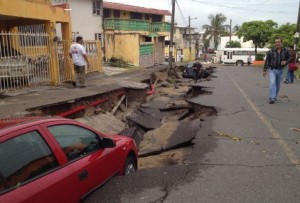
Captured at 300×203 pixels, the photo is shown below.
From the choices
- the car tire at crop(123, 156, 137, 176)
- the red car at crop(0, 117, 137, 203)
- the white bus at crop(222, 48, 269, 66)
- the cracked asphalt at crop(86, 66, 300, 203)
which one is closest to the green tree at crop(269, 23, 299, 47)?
the white bus at crop(222, 48, 269, 66)

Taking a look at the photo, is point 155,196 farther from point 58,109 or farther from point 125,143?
point 58,109

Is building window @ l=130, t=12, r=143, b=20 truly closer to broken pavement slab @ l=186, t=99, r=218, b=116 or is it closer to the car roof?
broken pavement slab @ l=186, t=99, r=218, b=116

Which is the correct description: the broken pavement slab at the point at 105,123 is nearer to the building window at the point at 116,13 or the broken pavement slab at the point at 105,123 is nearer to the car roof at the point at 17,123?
the car roof at the point at 17,123

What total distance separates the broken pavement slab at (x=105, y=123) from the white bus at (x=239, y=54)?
46.2m

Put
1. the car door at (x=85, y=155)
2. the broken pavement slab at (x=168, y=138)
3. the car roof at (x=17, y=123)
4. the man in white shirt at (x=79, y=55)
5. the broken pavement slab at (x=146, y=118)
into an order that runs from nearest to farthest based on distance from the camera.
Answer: the car roof at (x=17, y=123)
the car door at (x=85, y=155)
the broken pavement slab at (x=168, y=138)
the broken pavement slab at (x=146, y=118)
the man in white shirt at (x=79, y=55)

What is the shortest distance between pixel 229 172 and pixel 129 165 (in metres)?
1.41

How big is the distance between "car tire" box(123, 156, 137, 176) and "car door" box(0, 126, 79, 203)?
1.43 meters

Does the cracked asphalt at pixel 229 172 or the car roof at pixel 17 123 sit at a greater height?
the car roof at pixel 17 123

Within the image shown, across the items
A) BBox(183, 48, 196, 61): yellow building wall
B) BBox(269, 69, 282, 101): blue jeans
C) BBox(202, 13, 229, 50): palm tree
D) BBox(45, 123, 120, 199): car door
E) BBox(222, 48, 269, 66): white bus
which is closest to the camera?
BBox(45, 123, 120, 199): car door

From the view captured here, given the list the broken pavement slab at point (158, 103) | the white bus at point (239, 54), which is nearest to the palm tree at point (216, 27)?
the white bus at point (239, 54)

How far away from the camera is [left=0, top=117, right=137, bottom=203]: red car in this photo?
3141mm

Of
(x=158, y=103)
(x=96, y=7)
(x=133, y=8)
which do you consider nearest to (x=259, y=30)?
(x=133, y=8)

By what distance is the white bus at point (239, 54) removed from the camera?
53.9 meters

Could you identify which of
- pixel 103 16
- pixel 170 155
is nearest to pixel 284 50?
pixel 170 155
